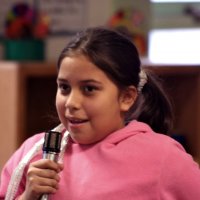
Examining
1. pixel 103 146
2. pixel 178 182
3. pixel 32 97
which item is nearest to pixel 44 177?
pixel 103 146

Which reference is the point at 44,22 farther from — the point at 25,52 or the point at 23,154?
the point at 23,154

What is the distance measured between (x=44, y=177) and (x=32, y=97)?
166 cm

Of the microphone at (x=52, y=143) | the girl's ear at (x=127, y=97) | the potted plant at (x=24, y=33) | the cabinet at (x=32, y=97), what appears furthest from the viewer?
the potted plant at (x=24, y=33)

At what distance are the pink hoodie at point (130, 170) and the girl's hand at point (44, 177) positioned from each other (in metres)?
0.06

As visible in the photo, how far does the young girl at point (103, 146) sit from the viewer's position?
108 cm

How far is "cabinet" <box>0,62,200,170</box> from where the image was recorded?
92.8 inches

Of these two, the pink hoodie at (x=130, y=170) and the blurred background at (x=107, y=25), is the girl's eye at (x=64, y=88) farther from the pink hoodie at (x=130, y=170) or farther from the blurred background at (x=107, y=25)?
the blurred background at (x=107, y=25)

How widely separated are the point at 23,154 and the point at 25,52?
56.0 inches

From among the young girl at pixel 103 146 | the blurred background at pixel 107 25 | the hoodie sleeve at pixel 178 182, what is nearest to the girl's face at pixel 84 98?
the young girl at pixel 103 146

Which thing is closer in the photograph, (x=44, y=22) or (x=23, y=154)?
(x=23, y=154)

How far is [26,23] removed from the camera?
8.80ft

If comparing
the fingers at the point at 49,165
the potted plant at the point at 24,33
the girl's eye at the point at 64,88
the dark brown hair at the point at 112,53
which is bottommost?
the potted plant at the point at 24,33

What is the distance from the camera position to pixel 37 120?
2.71 meters

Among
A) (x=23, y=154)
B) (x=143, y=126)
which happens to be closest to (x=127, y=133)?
(x=143, y=126)
